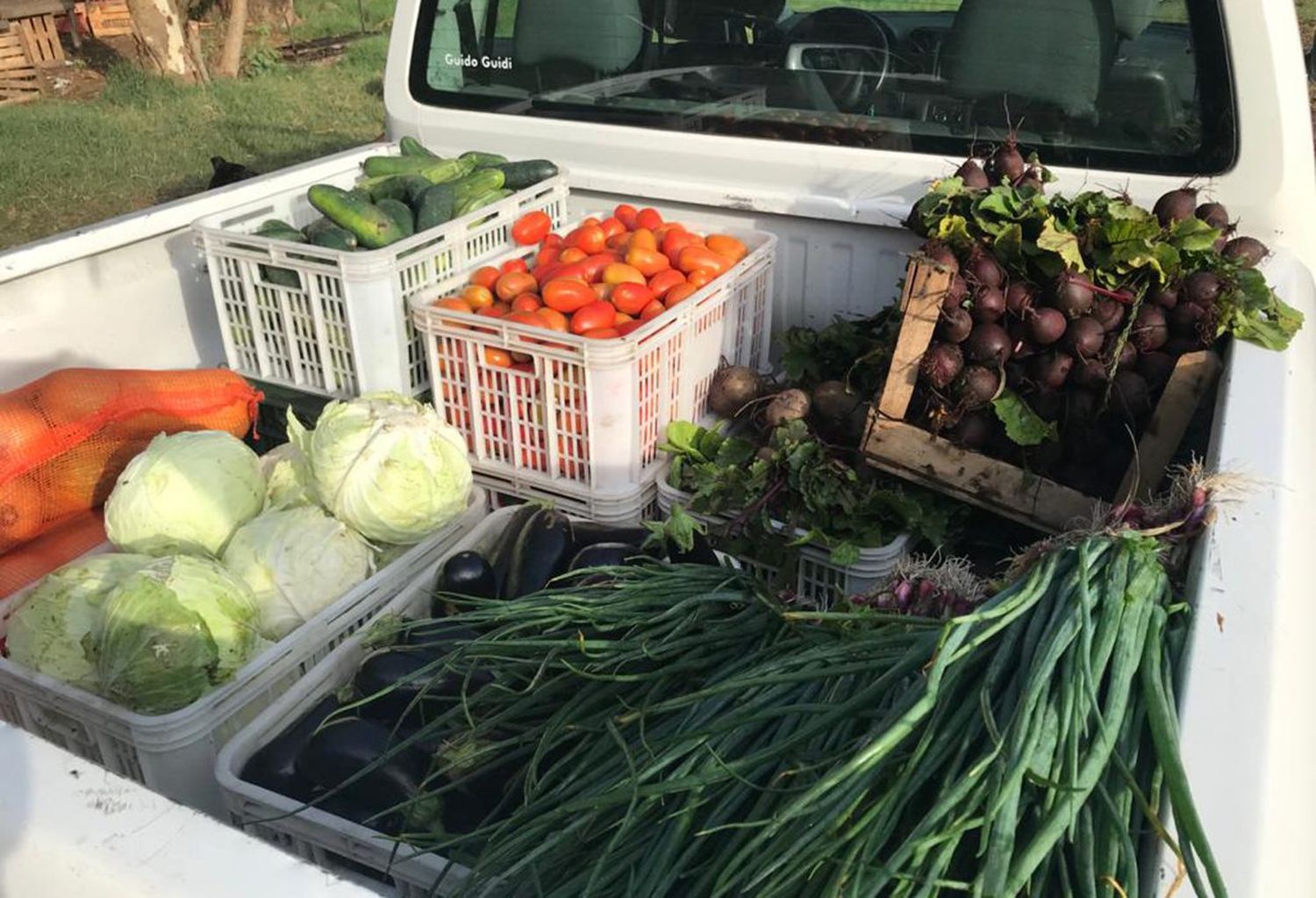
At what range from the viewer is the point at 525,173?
10.2 feet

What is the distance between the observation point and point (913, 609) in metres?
1.82

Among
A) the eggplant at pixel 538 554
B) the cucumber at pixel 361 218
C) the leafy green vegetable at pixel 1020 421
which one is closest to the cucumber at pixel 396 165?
the cucumber at pixel 361 218

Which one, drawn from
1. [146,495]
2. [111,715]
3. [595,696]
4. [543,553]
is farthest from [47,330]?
[595,696]

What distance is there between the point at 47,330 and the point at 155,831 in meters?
1.96

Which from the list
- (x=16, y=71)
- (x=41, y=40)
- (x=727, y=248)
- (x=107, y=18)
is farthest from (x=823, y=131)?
(x=107, y=18)

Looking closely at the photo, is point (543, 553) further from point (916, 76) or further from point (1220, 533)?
point (916, 76)

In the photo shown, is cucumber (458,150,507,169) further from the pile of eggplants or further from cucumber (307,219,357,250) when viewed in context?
the pile of eggplants

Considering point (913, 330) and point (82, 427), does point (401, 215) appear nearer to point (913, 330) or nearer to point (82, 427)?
point (82, 427)

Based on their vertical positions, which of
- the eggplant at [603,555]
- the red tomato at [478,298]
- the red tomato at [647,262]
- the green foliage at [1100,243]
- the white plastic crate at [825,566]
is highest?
the green foliage at [1100,243]

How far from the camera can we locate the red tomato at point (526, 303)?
2.69m

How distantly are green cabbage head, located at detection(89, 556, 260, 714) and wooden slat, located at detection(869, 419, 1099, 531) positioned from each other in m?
1.41

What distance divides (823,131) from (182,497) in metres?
1.82

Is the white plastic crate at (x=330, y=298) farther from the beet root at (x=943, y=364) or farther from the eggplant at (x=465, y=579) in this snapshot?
the beet root at (x=943, y=364)

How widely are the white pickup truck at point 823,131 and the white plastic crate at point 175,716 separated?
0.98 meters
